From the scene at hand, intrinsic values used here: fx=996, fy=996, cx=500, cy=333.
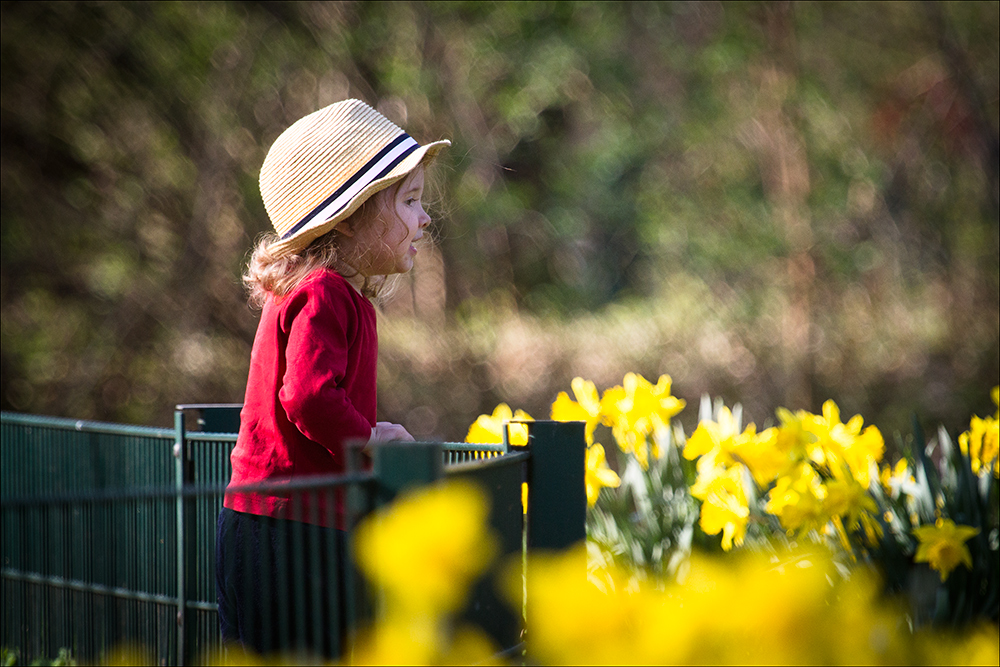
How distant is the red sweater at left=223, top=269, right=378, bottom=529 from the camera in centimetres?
185

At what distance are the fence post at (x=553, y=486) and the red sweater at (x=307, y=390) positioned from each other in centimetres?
32

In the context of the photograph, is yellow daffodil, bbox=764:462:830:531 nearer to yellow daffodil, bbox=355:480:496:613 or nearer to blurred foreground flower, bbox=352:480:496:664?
blurred foreground flower, bbox=352:480:496:664

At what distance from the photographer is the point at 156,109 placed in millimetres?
6605

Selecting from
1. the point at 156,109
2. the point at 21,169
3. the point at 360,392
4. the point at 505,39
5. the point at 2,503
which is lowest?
the point at 2,503

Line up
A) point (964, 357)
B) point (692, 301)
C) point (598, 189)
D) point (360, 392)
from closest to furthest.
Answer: point (360, 392) < point (964, 357) < point (692, 301) < point (598, 189)

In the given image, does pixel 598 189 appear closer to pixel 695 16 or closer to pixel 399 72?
pixel 695 16

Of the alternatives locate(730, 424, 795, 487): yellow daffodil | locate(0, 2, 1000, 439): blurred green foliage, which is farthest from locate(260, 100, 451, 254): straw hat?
locate(0, 2, 1000, 439): blurred green foliage

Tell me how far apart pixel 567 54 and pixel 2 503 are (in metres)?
7.11

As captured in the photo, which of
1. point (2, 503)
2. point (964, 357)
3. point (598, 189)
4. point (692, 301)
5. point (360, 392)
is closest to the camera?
point (2, 503)

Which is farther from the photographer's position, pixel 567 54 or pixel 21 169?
pixel 567 54

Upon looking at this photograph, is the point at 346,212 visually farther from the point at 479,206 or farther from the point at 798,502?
the point at 479,206

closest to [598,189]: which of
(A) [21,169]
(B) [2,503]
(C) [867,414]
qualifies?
(C) [867,414]

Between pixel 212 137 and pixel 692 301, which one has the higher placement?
pixel 212 137

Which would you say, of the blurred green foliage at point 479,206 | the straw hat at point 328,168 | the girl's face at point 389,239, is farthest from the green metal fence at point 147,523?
the blurred green foliage at point 479,206
